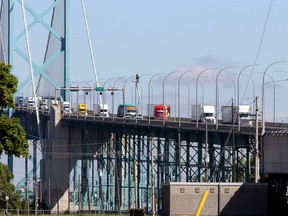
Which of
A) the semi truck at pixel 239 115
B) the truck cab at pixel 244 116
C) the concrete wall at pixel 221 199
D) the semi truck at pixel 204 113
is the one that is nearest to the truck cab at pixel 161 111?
the semi truck at pixel 204 113

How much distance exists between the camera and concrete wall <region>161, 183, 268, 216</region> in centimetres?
4716

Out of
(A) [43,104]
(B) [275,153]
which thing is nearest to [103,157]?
(A) [43,104]

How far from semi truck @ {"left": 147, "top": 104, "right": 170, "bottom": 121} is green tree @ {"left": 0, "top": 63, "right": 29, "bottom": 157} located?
3119 inches

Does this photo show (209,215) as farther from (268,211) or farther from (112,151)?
(112,151)

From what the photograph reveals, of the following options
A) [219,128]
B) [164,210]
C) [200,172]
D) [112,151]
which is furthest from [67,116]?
[164,210]

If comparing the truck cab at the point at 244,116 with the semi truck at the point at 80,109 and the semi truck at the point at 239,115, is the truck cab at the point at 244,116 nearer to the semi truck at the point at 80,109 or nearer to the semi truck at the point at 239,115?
the semi truck at the point at 239,115

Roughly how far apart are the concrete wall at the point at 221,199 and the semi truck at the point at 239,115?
50278 mm

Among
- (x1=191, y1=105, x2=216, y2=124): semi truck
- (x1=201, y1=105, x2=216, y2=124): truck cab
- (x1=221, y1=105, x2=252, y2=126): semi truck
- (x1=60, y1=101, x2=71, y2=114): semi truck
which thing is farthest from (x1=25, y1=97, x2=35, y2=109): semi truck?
(x1=221, y1=105, x2=252, y2=126): semi truck

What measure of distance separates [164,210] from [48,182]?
93.1 m

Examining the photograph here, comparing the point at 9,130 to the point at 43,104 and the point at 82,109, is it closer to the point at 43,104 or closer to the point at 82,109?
the point at 82,109

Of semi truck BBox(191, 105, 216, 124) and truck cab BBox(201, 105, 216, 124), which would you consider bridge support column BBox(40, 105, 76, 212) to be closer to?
semi truck BBox(191, 105, 216, 124)

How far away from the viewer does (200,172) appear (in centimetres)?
11694

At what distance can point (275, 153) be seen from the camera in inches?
2035

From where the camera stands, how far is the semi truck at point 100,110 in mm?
142587
